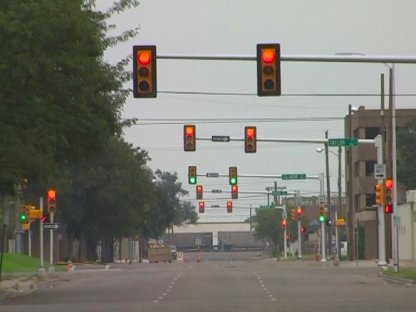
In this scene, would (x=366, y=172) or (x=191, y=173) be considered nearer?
(x=191, y=173)

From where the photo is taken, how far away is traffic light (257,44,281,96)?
27.9 metres

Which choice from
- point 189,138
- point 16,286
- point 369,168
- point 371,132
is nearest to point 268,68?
point 189,138

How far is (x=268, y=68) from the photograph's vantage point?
27.9 metres

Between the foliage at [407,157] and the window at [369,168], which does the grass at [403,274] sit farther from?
the window at [369,168]

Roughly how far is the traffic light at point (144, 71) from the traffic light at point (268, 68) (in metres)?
2.54

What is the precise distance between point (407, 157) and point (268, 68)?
230 ft

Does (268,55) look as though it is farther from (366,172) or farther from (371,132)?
(366,172)

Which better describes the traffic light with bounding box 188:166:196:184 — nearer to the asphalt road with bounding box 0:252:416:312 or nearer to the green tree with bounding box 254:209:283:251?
the asphalt road with bounding box 0:252:416:312

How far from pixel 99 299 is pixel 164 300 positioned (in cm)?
290

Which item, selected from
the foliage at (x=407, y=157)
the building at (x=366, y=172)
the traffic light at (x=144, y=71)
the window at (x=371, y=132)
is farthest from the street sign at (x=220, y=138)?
the window at (x=371, y=132)

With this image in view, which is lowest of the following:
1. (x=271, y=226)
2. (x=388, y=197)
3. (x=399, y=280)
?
(x=271, y=226)

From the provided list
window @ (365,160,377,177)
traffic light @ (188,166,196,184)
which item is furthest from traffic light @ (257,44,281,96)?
window @ (365,160,377,177)

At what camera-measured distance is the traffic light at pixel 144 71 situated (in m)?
28.3

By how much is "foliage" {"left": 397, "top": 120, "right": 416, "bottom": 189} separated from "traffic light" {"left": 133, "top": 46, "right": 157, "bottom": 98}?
227 feet
